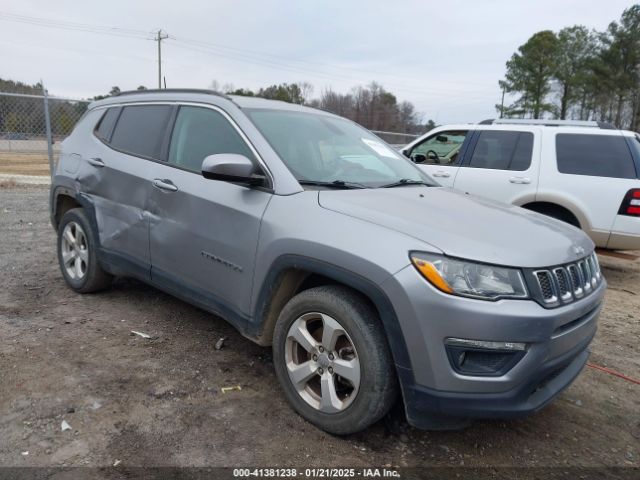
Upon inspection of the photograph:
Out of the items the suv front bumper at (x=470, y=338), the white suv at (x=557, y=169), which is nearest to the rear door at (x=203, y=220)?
the suv front bumper at (x=470, y=338)

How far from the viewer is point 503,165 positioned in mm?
6379

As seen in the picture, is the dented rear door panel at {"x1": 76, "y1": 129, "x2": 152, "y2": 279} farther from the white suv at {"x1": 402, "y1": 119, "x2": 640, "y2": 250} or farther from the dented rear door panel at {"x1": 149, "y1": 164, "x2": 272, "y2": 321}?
the white suv at {"x1": 402, "y1": 119, "x2": 640, "y2": 250}

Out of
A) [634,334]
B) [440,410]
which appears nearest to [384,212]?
[440,410]

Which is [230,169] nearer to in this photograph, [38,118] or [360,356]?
[360,356]

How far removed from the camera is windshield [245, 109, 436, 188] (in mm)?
3057

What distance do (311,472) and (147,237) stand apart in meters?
2.06

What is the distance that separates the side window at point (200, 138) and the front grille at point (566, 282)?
182 centimetres

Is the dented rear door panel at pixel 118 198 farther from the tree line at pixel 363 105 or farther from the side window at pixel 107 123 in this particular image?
the tree line at pixel 363 105

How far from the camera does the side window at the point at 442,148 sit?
685cm

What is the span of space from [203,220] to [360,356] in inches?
54.4

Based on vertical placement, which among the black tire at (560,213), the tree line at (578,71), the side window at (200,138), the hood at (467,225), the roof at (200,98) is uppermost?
the tree line at (578,71)

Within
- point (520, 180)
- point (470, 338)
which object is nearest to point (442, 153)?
point (520, 180)

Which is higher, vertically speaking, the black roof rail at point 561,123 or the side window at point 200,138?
the black roof rail at point 561,123

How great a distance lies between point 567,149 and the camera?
19.8 ft
